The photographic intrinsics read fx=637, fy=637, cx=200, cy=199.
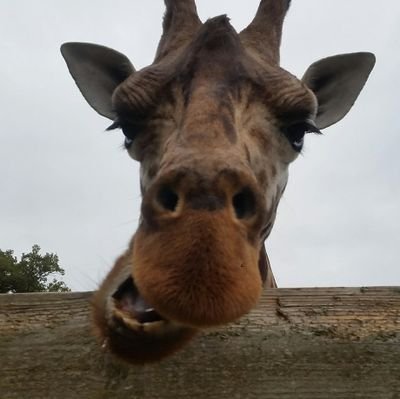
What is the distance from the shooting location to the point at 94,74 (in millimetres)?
6082

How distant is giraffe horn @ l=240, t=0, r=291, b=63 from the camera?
5297 millimetres

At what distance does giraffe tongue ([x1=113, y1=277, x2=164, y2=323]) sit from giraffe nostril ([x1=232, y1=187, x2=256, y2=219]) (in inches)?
22.0

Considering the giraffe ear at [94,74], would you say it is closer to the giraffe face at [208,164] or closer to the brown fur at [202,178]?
the brown fur at [202,178]

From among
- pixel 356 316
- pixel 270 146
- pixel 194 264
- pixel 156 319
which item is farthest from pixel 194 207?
pixel 270 146

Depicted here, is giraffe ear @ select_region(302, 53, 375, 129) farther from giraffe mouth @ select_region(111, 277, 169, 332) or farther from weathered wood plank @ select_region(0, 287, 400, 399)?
giraffe mouth @ select_region(111, 277, 169, 332)

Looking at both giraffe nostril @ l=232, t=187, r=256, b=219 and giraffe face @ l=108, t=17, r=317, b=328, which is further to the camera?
giraffe nostril @ l=232, t=187, r=256, b=219

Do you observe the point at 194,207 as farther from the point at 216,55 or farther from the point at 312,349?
the point at 216,55

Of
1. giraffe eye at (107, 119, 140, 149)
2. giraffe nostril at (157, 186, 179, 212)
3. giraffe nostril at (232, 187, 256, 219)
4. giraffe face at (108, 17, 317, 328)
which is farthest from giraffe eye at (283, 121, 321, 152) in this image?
giraffe nostril at (157, 186, 179, 212)

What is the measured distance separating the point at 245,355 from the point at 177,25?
355 cm

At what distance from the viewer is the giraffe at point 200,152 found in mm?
2326

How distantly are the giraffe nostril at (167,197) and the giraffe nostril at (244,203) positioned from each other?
24 cm

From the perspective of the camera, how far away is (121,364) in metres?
2.83

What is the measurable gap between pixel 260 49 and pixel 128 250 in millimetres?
2592

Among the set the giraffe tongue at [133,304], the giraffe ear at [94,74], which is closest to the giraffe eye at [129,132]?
the giraffe tongue at [133,304]
